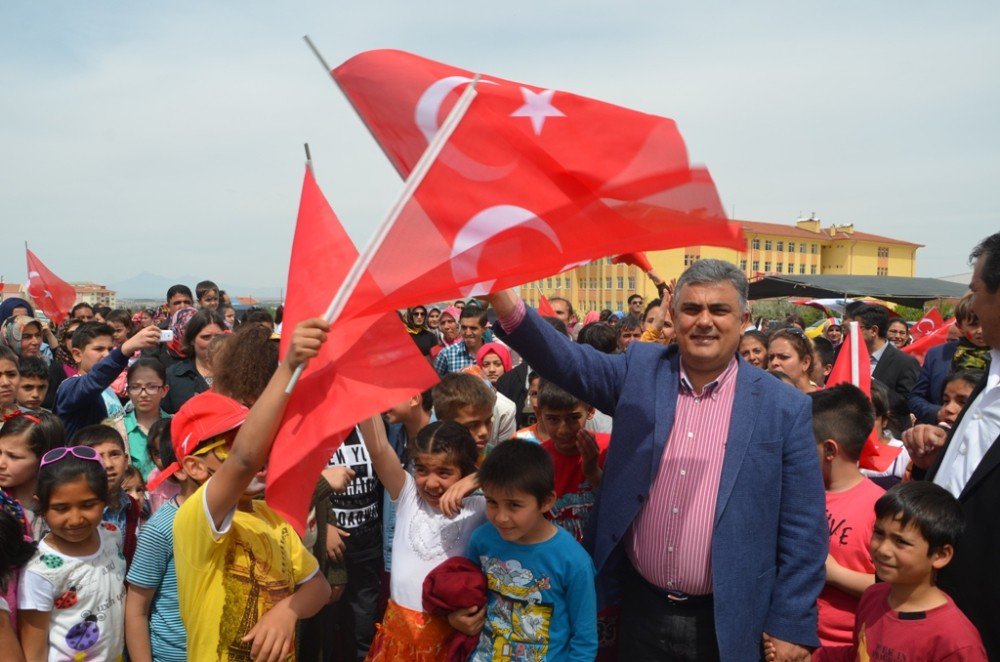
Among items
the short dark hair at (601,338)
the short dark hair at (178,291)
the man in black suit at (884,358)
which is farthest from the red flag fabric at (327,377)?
the short dark hair at (178,291)

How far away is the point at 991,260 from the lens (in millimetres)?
2535

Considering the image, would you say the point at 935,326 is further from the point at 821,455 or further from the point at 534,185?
the point at 534,185

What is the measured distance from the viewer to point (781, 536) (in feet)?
8.72

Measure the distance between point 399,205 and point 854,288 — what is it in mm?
27506

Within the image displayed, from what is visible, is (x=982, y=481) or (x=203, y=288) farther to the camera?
(x=203, y=288)

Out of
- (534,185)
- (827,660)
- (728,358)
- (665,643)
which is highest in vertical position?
(534,185)

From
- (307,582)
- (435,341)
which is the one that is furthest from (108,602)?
(435,341)

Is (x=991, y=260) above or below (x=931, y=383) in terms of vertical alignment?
above

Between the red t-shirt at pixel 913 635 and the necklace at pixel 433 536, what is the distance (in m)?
1.51

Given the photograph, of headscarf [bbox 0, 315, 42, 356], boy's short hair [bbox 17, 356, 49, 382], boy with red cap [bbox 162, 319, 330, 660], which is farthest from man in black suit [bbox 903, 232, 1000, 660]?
headscarf [bbox 0, 315, 42, 356]

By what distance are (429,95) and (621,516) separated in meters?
1.60

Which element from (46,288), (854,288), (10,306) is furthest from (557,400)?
(854,288)

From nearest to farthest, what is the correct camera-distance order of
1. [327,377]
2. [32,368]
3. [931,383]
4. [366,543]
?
1. [327,377]
2. [366,543]
3. [32,368]
4. [931,383]

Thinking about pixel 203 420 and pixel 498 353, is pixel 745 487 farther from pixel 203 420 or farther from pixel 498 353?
pixel 498 353
